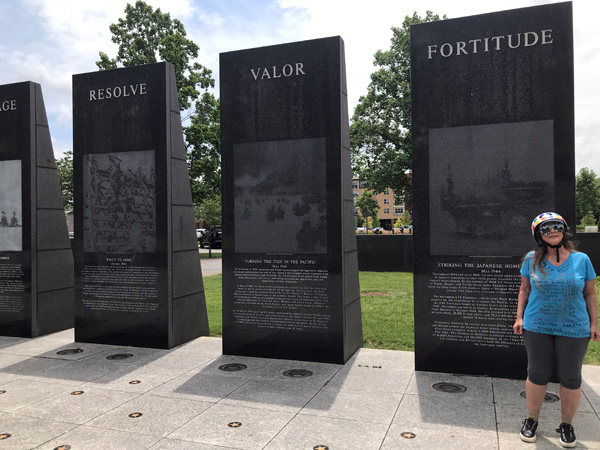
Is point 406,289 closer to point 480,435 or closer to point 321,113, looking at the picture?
point 321,113

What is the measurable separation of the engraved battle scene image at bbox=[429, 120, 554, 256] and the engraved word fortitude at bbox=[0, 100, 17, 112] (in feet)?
23.8

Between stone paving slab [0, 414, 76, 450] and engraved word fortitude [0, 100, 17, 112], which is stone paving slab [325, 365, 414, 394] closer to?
stone paving slab [0, 414, 76, 450]

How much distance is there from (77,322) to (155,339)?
5.01ft

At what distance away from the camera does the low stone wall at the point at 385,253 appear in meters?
17.9

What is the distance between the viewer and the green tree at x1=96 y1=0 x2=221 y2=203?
84.7ft

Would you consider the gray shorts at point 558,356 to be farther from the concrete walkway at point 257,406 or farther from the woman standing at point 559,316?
the concrete walkway at point 257,406

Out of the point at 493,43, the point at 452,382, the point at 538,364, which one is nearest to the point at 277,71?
the point at 493,43

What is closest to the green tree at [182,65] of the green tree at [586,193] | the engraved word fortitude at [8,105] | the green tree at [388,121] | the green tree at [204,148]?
the green tree at [204,148]

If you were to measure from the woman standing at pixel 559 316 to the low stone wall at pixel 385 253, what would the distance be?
1370cm

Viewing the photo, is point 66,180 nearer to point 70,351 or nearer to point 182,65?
point 182,65

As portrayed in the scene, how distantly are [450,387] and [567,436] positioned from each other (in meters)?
1.65

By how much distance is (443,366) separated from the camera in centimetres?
619

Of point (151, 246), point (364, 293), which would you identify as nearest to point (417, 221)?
point (151, 246)

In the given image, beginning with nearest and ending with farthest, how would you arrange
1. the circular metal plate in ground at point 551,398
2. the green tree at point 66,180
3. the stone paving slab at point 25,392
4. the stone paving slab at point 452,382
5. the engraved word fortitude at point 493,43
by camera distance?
the circular metal plate in ground at point 551,398 → the stone paving slab at point 25,392 → the stone paving slab at point 452,382 → the engraved word fortitude at point 493,43 → the green tree at point 66,180
